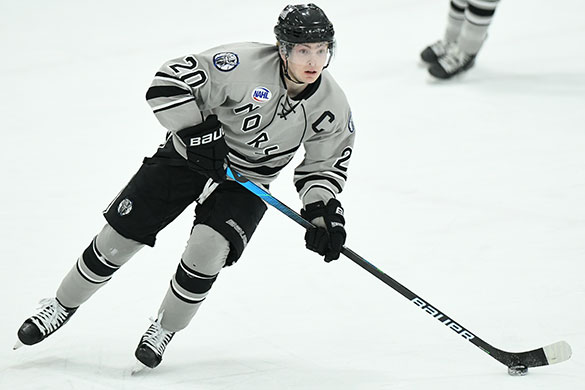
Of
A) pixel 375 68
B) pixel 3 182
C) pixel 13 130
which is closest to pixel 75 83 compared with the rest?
pixel 13 130

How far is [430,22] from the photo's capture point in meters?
5.83

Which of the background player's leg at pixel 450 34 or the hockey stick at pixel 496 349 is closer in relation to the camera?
the hockey stick at pixel 496 349

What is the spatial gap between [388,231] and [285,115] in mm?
1053

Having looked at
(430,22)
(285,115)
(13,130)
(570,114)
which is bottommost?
(430,22)

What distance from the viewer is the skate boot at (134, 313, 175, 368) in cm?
221

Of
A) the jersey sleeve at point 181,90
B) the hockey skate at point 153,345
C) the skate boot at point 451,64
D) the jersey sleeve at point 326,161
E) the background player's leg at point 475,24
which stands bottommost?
the skate boot at point 451,64

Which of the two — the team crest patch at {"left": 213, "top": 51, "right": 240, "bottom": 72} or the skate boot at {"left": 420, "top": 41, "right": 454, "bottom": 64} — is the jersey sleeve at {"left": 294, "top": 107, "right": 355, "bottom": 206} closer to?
the team crest patch at {"left": 213, "top": 51, "right": 240, "bottom": 72}

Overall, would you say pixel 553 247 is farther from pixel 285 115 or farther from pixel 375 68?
pixel 375 68

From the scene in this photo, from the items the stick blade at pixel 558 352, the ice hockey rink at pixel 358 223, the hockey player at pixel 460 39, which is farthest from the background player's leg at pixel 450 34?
the stick blade at pixel 558 352

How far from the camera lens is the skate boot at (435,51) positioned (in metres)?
4.91

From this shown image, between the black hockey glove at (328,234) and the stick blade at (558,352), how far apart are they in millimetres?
592

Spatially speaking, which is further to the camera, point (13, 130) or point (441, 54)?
point (441, 54)

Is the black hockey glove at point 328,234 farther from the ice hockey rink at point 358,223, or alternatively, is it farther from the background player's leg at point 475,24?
the background player's leg at point 475,24

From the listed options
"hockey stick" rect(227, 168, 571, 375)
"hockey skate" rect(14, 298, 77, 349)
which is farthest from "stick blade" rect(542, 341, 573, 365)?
"hockey skate" rect(14, 298, 77, 349)
